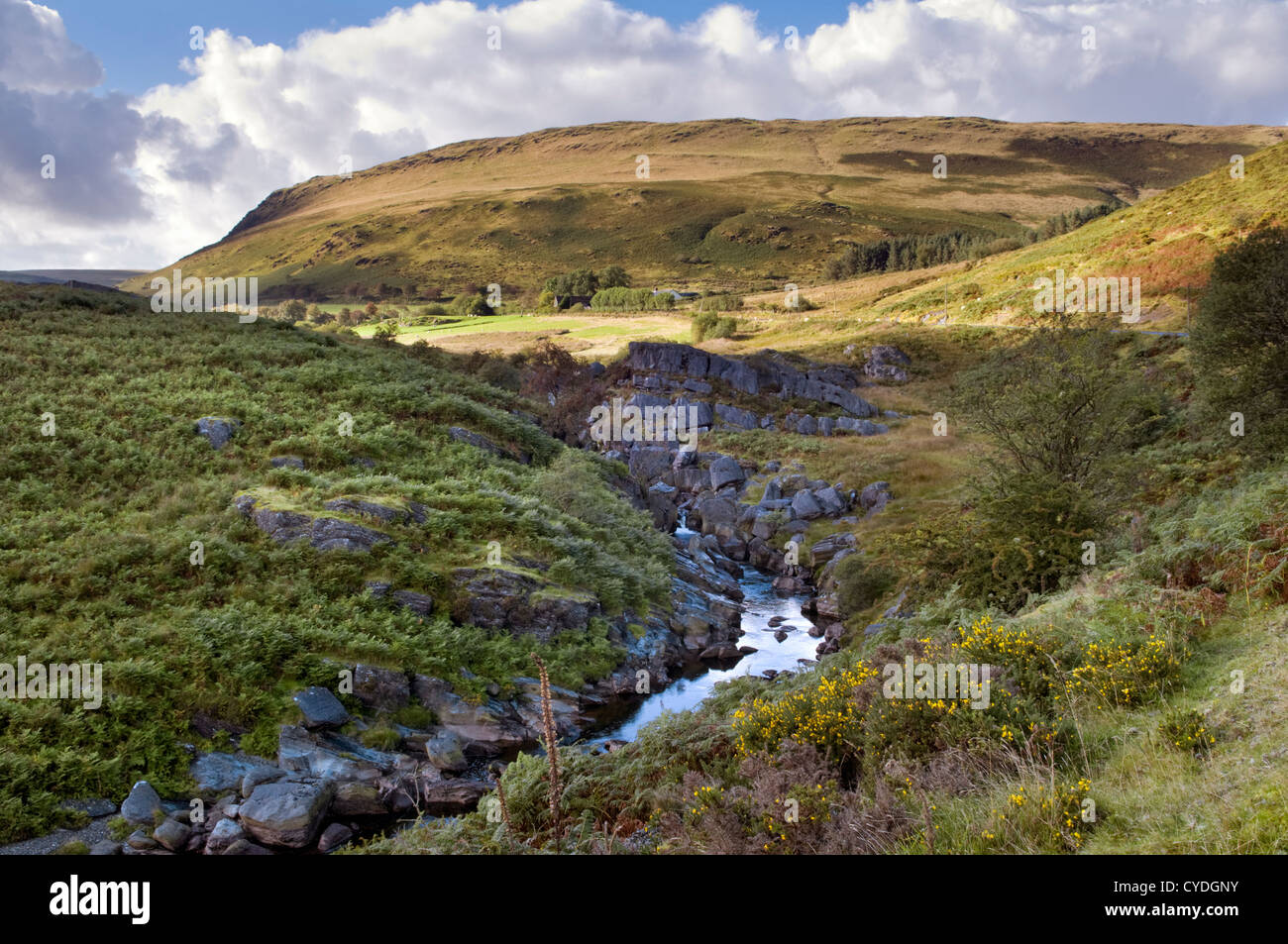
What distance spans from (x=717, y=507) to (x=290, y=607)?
23.4 m

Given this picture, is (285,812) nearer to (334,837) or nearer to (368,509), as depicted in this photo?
(334,837)

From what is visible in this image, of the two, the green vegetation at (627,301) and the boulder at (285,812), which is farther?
the green vegetation at (627,301)

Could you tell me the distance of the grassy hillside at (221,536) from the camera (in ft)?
41.3

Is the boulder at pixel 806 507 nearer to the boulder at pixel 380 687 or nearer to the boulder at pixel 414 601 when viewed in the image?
the boulder at pixel 414 601

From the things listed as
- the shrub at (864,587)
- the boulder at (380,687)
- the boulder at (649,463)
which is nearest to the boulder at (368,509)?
the boulder at (380,687)

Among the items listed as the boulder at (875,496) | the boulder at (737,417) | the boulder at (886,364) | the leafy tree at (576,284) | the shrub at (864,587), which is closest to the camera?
the shrub at (864,587)

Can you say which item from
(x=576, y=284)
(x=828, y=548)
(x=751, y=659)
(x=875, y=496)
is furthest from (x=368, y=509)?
(x=576, y=284)

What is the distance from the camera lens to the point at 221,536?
16797mm

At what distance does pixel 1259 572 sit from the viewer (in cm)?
985

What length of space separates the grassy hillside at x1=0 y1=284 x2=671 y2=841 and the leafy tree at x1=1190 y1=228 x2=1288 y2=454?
18252 millimetres

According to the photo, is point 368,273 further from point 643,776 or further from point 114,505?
point 643,776

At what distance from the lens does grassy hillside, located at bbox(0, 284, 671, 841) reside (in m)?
12.6

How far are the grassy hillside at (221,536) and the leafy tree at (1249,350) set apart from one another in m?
18.3

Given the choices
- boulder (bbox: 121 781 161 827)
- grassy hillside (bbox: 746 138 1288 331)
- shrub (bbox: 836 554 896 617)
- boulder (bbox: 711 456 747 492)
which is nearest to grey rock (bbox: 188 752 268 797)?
boulder (bbox: 121 781 161 827)
